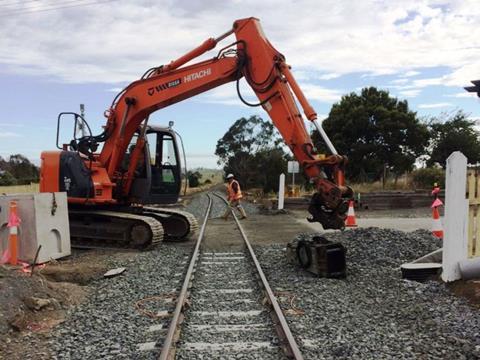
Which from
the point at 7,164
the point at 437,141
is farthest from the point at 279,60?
the point at 7,164

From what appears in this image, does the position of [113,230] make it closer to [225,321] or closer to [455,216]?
[225,321]

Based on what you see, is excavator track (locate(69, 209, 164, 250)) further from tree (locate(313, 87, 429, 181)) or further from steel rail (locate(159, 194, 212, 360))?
tree (locate(313, 87, 429, 181))

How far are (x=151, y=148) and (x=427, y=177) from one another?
22597 mm

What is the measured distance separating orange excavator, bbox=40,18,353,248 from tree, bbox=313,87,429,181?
26.6 metres

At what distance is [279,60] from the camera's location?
10.7 meters

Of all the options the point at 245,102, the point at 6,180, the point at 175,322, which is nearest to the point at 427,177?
the point at 245,102

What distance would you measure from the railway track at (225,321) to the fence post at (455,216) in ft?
8.64

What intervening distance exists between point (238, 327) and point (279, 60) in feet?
20.5

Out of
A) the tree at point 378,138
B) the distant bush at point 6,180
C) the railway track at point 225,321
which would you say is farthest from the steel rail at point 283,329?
the distant bush at point 6,180

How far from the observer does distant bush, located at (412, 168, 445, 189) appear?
1232 inches

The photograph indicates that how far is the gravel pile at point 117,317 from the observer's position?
5430 mm

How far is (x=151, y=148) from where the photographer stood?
45.4 ft

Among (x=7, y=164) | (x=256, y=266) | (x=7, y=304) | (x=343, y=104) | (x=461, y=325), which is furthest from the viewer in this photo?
(x=7, y=164)

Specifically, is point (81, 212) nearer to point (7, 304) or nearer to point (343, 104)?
point (7, 304)
